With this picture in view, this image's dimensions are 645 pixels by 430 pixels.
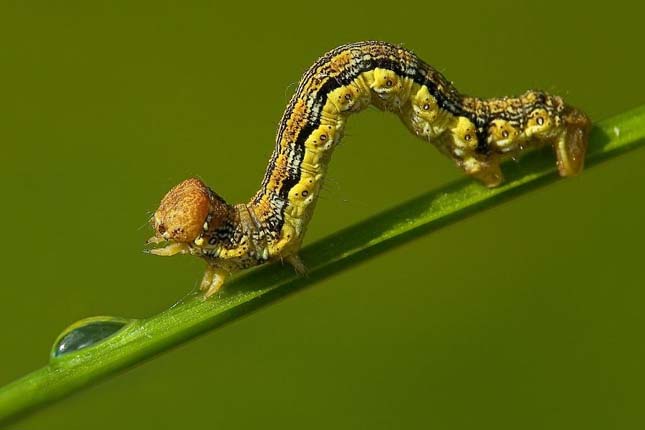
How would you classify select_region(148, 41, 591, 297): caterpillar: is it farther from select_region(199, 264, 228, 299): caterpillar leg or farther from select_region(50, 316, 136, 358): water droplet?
select_region(50, 316, 136, 358): water droplet

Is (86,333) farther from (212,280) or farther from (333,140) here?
(333,140)

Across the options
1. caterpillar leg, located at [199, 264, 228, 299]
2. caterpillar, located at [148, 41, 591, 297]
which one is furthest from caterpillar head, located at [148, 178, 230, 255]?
caterpillar leg, located at [199, 264, 228, 299]

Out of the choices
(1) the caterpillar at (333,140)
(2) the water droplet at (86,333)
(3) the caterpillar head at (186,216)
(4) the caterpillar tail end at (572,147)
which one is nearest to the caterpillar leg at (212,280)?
(1) the caterpillar at (333,140)

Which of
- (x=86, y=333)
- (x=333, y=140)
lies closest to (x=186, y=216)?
(x=86, y=333)

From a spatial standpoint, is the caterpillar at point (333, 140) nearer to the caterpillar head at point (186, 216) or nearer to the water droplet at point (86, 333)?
the caterpillar head at point (186, 216)

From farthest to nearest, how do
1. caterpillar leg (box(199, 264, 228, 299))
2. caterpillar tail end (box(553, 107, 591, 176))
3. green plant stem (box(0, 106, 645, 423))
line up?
caterpillar tail end (box(553, 107, 591, 176))
caterpillar leg (box(199, 264, 228, 299))
green plant stem (box(0, 106, 645, 423))

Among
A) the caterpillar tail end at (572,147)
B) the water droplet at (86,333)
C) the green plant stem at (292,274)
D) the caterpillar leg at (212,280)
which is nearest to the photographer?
the green plant stem at (292,274)
